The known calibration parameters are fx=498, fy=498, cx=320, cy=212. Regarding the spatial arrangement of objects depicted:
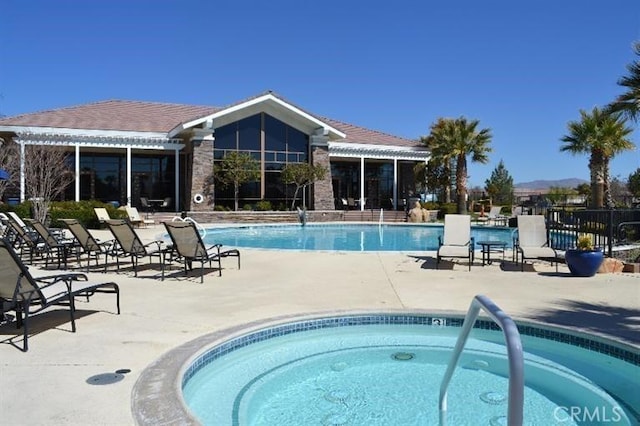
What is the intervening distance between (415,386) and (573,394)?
1.45 meters

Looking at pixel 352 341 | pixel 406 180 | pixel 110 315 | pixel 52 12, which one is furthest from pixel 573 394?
pixel 406 180

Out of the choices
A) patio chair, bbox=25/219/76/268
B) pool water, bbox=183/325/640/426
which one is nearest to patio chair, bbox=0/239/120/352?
pool water, bbox=183/325/640/426

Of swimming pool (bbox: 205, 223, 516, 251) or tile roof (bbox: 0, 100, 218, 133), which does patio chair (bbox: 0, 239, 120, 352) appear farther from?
tile roof (bbox: 0, 100, 218, 133)

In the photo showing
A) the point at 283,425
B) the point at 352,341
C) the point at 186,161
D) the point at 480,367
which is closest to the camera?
the point at 283,425

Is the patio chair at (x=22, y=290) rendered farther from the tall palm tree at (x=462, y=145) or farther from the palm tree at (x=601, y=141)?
the tall palm tree at (x=462, y=145)

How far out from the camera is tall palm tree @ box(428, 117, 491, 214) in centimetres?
3116

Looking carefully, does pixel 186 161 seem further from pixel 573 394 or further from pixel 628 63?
pixel 573 394

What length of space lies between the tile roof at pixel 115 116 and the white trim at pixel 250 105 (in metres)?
0.72

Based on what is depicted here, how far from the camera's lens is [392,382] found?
4848 mm

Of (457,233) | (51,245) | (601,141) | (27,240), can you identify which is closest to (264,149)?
(601,141)

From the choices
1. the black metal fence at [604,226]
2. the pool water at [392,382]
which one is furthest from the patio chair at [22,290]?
the black metal fence at [604,226]

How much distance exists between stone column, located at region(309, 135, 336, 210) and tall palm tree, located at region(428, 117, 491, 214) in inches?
280

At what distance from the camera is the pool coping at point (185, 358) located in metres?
3.31

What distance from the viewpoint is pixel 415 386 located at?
4.76 m
